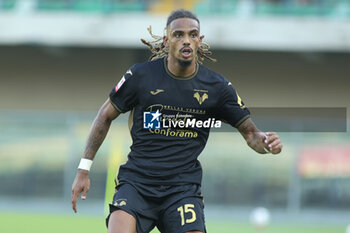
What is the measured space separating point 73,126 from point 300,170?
529 centimetres

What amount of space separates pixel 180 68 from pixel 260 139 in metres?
0.83

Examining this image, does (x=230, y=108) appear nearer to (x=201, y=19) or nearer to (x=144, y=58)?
(x=201, y=19)

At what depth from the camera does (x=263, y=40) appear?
19.6 metres

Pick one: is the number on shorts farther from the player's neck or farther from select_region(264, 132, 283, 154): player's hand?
the player's neck

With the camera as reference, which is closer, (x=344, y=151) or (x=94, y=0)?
(x=344, y=151)

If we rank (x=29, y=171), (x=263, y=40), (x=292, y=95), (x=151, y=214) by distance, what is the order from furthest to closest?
(x=292, y=95) → (x=263, y=40) → (x=29, y=171) → (x=151, y=214)

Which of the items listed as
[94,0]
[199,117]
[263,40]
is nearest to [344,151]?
[263,40]

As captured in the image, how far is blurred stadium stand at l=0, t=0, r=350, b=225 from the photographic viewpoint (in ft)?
51.6

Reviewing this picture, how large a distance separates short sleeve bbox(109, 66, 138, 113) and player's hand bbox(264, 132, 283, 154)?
42.0 inches

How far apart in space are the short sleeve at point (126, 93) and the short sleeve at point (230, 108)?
2.21 ft

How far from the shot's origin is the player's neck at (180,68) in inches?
217

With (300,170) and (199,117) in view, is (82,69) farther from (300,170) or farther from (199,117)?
(199,117)

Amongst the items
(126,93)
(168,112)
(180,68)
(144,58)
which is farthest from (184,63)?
(144,58)

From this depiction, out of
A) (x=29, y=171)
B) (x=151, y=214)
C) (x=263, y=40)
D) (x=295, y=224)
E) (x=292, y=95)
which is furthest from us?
(x=292, y=95)
